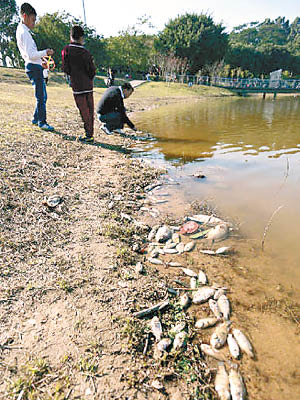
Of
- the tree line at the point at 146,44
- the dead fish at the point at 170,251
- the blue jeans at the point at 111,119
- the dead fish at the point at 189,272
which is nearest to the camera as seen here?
the dead fish at the point at 189,272

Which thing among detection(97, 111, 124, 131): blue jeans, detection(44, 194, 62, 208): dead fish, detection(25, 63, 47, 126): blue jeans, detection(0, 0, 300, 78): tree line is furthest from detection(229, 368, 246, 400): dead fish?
detection(0, 0, 300, 78): tree line

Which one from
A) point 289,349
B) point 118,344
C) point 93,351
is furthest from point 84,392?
point 289,349

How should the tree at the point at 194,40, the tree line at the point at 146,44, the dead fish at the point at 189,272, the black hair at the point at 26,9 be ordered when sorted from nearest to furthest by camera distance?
1. the dead fish at the point at 189,272
2. the black hair at the point at 26,9
3. the tree line at the point at 146,44
4. the tree at the point at 194,40

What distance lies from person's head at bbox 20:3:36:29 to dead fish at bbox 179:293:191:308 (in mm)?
6445

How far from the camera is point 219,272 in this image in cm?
267

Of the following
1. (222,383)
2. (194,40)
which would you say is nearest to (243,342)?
(222,383)

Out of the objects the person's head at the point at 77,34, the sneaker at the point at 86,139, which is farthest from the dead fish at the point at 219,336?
the person's head at the point at 77,34

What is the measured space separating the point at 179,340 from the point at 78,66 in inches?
237

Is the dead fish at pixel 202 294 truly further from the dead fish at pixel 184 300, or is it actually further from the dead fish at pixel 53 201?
the dead fish at pixel 53 201

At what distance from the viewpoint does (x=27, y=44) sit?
5516mm

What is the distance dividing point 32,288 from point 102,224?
1227mm

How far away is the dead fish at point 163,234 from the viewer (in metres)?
3.16

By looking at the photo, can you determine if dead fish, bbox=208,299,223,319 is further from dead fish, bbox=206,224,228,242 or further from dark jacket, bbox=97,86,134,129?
dark jacket, bbox=97,86,134,129

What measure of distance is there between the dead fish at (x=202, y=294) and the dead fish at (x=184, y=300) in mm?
68
